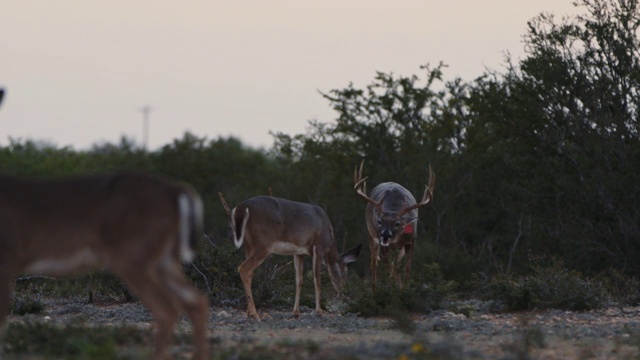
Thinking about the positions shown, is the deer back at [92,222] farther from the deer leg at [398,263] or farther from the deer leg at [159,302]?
the deer leg at [398,263]

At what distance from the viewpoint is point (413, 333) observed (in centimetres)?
991

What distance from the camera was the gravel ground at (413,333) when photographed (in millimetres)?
9883

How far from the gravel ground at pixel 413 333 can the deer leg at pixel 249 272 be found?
185 millimetres

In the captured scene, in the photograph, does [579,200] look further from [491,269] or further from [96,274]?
[96,274]

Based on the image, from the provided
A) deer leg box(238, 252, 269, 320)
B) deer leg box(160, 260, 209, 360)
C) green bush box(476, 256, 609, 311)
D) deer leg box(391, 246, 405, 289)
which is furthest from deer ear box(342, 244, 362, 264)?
deer leg box(160, 260, 209, 360)

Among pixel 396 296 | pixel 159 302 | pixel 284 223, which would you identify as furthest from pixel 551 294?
pixel 159 302

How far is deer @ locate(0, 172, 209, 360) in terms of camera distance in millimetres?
8414

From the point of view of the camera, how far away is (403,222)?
1947 centimetres

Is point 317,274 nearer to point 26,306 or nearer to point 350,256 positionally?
point 350,256

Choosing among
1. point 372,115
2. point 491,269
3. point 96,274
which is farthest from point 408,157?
point 96,274

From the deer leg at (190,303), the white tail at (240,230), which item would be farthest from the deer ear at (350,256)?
the deer leg at (190,303)

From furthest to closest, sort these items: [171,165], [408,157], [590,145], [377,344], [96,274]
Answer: [171,165], [408,157], [590,145], [96,274], [377,344]

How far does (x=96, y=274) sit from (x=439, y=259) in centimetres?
969

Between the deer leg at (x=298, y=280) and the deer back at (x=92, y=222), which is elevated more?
the deer back at (x=92, y=222)
